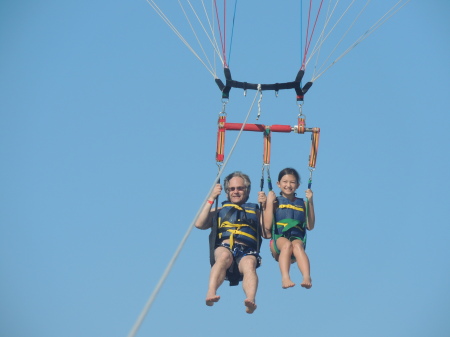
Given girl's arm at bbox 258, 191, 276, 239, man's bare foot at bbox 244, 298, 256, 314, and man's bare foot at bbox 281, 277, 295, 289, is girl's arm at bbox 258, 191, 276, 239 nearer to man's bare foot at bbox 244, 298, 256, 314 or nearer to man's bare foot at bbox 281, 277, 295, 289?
man's bare foot at bbox 281, 277, 295, 289

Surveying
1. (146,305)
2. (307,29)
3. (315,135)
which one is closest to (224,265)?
(315,135)

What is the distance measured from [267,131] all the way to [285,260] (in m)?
1.36

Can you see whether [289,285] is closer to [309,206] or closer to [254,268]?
[254,268]

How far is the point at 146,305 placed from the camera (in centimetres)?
490

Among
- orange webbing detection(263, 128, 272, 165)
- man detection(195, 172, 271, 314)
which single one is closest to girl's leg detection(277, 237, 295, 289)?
man detection(195, 172, 271, 314)

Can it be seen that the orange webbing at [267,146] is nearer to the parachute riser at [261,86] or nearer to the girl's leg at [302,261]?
the parachute riser at [261,86]

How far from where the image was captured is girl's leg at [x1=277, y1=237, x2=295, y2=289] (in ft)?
28.3

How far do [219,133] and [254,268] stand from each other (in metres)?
1.46

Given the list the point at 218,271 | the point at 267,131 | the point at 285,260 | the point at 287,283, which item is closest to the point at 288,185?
the point at 267,131

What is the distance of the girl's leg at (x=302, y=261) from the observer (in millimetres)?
8539

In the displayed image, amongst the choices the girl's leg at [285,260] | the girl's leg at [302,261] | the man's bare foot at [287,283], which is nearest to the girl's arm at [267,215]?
the girl's leg at [285,260]

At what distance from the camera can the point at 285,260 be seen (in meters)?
8.88

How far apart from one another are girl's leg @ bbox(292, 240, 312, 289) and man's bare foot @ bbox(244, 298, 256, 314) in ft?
1.83

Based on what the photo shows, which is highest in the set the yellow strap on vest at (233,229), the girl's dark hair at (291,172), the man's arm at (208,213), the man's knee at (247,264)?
the girl's dark hair at (291,172)
